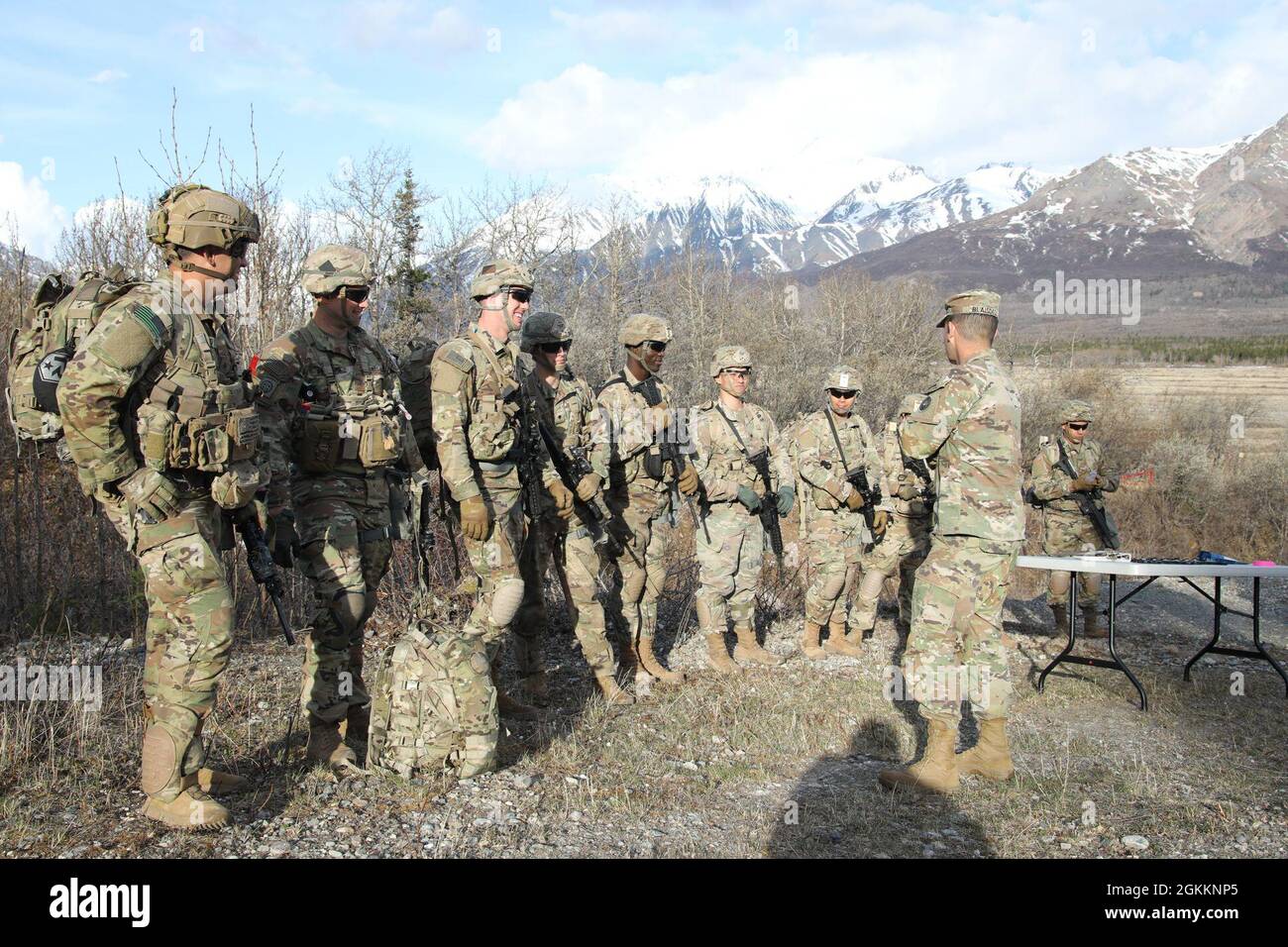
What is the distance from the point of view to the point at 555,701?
6.10m

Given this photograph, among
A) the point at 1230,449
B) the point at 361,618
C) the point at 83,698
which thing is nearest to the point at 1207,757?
the point at 361,618

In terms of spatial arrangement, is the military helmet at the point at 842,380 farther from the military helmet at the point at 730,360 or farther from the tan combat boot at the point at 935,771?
the tan combat boot at the point at 935,771

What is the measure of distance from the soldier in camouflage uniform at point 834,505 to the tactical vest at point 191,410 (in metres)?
5.14

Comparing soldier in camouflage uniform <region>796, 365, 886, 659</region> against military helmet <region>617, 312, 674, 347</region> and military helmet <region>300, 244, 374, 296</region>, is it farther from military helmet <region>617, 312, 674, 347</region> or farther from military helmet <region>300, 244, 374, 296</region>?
military helmet <region>300, 244, 374, 296</region>

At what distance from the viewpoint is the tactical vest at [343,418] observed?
177 inches

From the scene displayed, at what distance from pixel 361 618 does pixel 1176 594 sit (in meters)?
10.2

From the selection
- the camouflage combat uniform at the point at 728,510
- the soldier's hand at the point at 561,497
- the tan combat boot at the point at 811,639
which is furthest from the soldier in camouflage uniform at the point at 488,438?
the tan combat boot at the point at 811,639

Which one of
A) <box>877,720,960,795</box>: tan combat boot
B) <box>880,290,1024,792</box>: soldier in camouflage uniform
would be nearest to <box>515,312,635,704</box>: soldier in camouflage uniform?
<box>877,720,960,795</box>: tan combat boot

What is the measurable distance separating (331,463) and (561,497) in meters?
1.55

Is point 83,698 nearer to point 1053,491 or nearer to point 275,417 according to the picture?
point 275,417

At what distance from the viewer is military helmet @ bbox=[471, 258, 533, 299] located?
16.9ft

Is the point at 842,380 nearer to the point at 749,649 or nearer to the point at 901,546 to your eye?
the point at 901,546

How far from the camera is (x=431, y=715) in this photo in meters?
4.39

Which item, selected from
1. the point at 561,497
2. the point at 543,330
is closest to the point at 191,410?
the point at 561,497
